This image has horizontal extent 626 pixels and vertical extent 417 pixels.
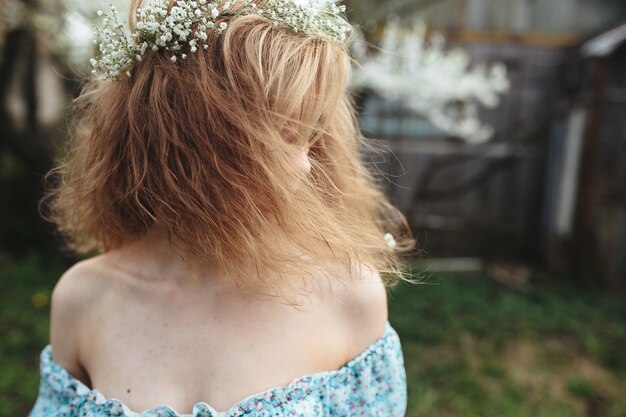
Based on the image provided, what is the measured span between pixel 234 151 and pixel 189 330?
419 millimetres

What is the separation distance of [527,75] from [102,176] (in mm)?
5922

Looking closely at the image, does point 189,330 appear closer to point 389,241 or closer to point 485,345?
point 389,241

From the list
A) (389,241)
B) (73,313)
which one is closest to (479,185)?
(389,241)

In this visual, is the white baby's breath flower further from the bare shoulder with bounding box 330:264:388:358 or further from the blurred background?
the blurred background

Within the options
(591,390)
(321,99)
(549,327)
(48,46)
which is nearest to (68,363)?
(321,99)

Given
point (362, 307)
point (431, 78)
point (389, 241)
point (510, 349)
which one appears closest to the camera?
point (362, 307)

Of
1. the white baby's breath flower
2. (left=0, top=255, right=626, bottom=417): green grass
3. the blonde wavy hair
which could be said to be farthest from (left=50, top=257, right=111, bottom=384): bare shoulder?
(left=0, top=255, right=626, bottom=417): green grass

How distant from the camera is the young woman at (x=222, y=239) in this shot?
42.9 inches

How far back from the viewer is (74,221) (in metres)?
1.48

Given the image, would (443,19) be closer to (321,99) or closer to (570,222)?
(570,222)

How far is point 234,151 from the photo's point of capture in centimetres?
110

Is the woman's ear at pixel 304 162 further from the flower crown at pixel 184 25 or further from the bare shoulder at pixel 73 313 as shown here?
the bare shoulder at pixel 73 313

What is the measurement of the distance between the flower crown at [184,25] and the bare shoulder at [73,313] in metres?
0.50

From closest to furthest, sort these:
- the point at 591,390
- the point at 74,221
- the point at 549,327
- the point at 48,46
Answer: the point at 74,221
the point at 591,390
the point at 549,327
the point at 48,46
